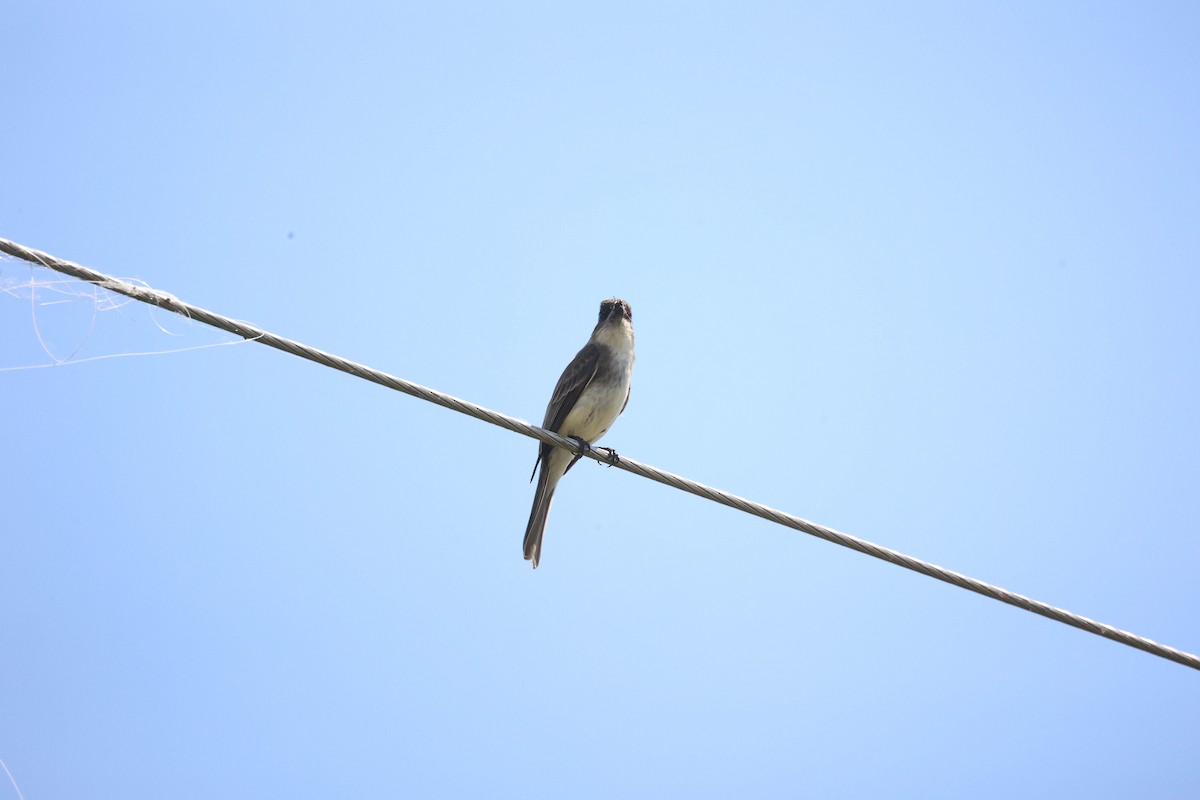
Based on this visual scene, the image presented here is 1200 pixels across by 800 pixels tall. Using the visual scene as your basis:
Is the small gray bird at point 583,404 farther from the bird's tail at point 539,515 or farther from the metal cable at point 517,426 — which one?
the metal cable at point 517,426

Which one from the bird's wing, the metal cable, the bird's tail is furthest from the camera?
the bird's wing

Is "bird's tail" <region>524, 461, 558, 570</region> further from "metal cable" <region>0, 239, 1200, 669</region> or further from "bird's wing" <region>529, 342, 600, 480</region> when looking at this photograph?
"metal cable" <region>0, 239, 1200, 669</region>

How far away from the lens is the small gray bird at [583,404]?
8719 mm

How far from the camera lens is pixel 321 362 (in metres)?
4.94

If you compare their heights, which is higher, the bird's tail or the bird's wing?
the bird's wing

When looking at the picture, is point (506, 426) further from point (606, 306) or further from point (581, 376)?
point (606, 306)

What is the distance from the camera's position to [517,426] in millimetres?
5605

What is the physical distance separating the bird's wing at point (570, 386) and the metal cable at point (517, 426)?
10.3 feet

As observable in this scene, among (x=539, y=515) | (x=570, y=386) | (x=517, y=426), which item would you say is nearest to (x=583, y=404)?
(x=570, y=386)

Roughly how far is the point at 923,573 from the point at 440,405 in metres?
2.38

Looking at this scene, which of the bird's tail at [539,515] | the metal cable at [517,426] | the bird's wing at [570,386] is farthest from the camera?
the bird's wing at [570,386]

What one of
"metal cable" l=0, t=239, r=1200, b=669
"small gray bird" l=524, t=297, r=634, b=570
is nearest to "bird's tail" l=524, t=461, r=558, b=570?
"small gray bird" l=524, t=297, r=634, b=570

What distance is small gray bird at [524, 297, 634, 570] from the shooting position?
8.72 m

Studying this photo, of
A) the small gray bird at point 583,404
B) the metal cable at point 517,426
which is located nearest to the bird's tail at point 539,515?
the small gray bird at point 583,404
